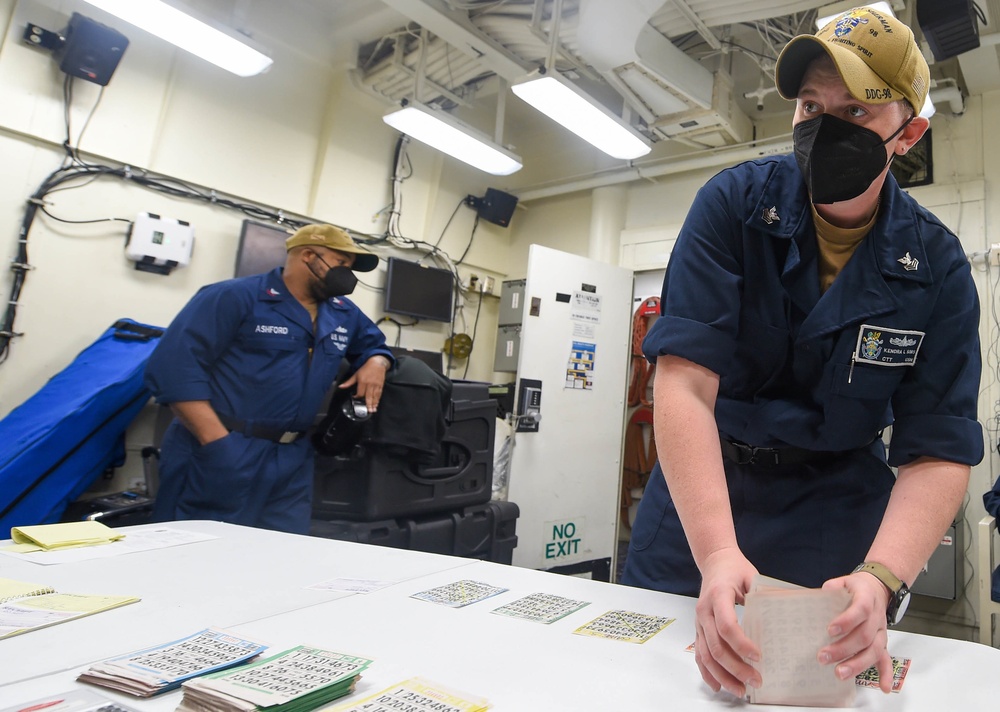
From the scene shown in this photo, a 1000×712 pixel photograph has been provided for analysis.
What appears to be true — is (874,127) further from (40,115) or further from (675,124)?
(40,115)

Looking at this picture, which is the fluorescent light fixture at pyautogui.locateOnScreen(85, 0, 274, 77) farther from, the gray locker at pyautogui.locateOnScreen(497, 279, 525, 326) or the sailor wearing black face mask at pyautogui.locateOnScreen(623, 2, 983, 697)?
the sailor wearing black face mask at pyautogui.locateOnScreen(623, 2, 983, 697)

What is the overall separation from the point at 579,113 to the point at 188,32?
6.68 feet

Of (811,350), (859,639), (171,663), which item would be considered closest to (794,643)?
(859,639)

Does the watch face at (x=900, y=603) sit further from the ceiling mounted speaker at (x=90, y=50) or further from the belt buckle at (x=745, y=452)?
the ceiling mounted speaker at (x=90, y=50)

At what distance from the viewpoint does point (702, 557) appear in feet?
2.43

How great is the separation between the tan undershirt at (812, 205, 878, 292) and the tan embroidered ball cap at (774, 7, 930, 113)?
0.19 metres

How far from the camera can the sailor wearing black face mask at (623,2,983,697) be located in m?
0.83

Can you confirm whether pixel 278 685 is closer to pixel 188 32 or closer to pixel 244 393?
pixel 244 393

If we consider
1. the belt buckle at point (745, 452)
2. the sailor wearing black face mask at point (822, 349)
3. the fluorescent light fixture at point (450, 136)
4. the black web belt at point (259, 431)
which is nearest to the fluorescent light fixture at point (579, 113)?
the fluorescent light fixture at point (450, 136)

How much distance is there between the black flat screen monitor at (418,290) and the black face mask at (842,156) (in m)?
3.68

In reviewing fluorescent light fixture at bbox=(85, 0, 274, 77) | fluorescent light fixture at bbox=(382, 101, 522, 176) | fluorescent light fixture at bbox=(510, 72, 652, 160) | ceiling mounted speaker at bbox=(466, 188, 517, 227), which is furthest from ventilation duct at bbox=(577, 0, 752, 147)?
fluorescent light fixture at bbox=(85, 0, 274, 77)

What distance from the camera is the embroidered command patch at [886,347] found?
0.93 meters

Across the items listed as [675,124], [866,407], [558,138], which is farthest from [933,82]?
[866,407]

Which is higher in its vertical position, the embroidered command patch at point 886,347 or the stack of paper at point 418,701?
the embroidered command patch at point 886,347
